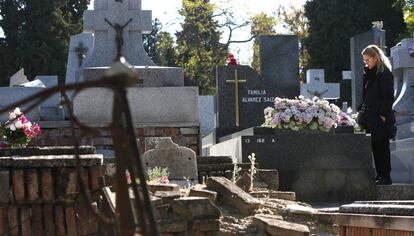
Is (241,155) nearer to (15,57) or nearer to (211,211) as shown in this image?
(211,211)

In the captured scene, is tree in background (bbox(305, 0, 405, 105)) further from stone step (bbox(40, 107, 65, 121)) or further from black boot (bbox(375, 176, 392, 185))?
black boot (bbox(375, 176, 392, 185))

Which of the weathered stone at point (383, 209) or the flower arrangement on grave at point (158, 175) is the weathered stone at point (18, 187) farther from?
the flower arrangement on grave at point (158, 175)

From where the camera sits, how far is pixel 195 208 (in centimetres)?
512

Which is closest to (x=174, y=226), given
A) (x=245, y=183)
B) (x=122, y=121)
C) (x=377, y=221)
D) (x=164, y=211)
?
(x=164, y=211)

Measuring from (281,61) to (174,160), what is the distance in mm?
11330

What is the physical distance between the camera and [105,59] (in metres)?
14.4

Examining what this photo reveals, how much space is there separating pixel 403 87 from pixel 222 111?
13.0ft

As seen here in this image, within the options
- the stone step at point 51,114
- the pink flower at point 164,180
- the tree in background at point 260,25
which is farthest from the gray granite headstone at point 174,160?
the tree in background at point 260,25

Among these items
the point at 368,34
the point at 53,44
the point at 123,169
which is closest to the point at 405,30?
the point at 53,44

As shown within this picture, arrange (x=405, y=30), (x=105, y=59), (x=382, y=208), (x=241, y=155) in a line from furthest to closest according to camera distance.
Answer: (x=405, y=30)
(x=105, y=59)
(x=241, y=155)
(x=382, y=208)

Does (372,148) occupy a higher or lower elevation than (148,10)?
lower

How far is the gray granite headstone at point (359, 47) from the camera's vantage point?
Answer: 72.3 feet

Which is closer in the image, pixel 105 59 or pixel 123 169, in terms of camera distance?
pixel 123 169

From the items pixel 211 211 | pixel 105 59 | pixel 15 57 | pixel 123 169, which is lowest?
pixel 211 211
